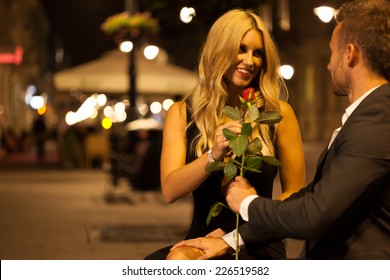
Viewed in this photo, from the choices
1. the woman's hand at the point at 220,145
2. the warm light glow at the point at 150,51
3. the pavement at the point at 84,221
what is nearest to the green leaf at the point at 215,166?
the woman's hand at the point at 220,145

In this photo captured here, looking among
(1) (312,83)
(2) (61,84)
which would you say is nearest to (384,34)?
(2) (61,84)

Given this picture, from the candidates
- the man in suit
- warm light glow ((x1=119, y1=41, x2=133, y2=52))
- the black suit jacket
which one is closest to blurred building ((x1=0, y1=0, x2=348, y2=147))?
warm light glow ((x1=119, y1=41, x2=133, y2=52))

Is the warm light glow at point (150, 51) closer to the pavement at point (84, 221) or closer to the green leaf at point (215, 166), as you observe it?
the pavement at point (84, 221)

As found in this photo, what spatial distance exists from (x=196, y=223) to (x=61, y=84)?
20.2m

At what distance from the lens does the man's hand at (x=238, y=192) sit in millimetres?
3053

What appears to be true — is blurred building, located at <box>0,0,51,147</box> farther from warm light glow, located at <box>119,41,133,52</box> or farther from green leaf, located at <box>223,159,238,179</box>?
green leaf, located at <box>223,159,238,179</box>

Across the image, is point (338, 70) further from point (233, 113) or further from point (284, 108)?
point (284, 108)

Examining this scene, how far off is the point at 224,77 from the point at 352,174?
141 cm

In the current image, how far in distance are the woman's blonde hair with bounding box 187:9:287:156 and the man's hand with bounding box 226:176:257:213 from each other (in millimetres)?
818

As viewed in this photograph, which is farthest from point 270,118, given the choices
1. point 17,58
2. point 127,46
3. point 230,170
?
point 17,58

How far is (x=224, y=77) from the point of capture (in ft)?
13.1

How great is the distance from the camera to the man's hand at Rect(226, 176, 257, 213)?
305cm

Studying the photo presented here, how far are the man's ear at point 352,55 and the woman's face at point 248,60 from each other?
39.5 inches

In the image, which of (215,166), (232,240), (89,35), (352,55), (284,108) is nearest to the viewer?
(352,55)
